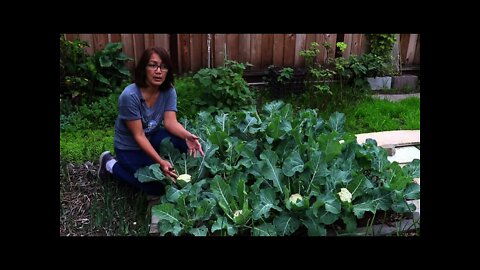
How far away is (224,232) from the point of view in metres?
2.52

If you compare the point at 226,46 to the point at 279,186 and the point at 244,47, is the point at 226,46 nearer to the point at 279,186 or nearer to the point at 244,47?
the point at 244,47

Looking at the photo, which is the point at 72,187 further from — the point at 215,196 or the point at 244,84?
the point at 244,84

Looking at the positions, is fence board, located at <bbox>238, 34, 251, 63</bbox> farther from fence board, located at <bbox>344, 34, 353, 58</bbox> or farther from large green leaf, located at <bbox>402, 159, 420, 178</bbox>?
large green leaf, located at <bbox>402, 159, 420, 178</bbox>

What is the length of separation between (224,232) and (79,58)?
3.41m

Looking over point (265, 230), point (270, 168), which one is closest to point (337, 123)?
point (270, 168)

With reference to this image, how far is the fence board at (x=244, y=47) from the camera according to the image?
5645mm

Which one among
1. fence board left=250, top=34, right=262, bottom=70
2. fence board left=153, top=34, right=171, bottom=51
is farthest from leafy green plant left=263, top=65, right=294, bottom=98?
fence board left=153, top=34, right=171, bottom=51

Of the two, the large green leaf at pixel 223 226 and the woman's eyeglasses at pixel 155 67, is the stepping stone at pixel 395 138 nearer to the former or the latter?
the large green leaf at pixel 223 226

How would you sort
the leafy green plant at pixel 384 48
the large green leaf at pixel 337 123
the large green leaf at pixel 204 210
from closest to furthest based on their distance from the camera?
the large green leaf at pixel 204 210
the large green leaf at pixel 337 123
the leafy green plant at pixel 384 48

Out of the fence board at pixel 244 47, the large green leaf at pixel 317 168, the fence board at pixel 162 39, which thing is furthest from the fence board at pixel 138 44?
the large green leaf at pixel 317 168

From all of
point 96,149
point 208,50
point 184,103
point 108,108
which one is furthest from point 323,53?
point 96,149

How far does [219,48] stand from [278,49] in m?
0.82

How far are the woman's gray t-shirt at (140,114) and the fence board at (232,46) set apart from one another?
274 cm

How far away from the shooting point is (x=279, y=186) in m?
2.72
